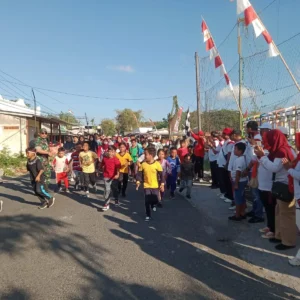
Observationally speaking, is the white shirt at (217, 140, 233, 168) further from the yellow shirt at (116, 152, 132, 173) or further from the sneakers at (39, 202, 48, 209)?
the sneakers at (39, 202, 48, 209)

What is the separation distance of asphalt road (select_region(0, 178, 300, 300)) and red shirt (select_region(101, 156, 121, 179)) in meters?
0.89

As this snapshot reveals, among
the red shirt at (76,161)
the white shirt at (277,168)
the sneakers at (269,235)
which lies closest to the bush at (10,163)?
the red shirt at (76,161)

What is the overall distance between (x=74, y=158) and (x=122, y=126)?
69055mm

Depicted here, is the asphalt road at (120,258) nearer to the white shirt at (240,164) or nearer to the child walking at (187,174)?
the white shirt at (240,164)

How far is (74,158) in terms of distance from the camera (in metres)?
10.1

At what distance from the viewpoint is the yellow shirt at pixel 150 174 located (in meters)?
6.76

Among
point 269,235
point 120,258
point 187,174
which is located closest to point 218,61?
point 187,174

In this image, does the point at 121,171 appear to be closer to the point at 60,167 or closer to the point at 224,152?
the point at 60,167

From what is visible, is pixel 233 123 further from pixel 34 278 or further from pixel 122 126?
pixel 122 126

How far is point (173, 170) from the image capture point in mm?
9188

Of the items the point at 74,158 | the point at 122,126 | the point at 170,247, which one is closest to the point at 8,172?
the point at 74,158

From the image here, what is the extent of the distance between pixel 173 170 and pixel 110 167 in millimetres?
2188

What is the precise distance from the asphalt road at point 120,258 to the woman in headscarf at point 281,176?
2.60 ft

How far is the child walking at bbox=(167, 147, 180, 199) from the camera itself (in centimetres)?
909
